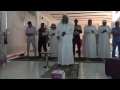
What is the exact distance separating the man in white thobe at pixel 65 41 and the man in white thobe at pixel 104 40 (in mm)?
2058

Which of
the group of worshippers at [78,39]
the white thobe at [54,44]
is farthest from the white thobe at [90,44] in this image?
the white thobe at [54,44]

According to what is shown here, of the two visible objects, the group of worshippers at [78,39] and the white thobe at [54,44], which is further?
the white thobe at [54,44]

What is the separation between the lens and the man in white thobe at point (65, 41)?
6.20 m

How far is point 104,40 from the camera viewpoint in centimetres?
800

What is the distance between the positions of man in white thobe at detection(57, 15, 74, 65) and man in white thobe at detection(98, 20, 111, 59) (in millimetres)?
2058

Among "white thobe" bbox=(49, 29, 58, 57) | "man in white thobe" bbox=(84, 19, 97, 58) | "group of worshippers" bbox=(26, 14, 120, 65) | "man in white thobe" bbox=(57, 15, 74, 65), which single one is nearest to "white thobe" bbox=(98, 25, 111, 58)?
"group of worshippers" bbox=(26, 14, 120, 65)

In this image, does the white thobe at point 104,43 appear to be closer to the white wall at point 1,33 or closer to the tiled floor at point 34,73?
the tiled floor at point 34,73

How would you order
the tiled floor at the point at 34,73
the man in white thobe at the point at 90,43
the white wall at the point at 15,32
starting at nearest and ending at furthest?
the tiled floor at the point at 34,73
the man in white thobe at the point at 90,43
the white wall at the point at 15,32

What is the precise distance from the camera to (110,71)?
4.65 m

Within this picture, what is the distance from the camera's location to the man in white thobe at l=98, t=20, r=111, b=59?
26.0 ft

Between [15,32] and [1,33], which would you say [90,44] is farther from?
[15,32]

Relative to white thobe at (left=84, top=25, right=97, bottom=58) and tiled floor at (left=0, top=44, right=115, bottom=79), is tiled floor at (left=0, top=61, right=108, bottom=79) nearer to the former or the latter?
tiled floor at (left=0, top=44, right=115, bottom=79)
